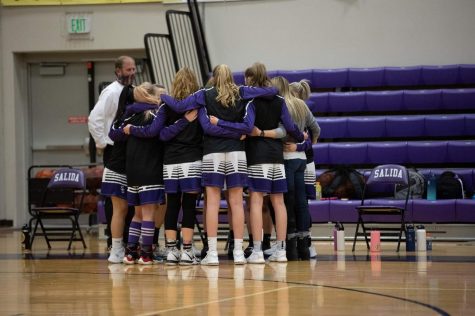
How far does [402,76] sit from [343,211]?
285cm

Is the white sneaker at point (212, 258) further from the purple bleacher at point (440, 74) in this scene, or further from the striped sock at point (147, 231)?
the purple bleacher at point (440, 74)

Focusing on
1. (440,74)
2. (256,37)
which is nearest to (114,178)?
(440,74)

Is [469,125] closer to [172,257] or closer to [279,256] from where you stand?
[279,256]

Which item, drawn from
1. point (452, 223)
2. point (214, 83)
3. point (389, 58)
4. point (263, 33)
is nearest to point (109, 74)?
point (263, 33)

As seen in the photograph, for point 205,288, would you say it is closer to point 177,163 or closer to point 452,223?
point 177,163

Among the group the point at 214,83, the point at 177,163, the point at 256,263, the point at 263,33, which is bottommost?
the point at 256,263

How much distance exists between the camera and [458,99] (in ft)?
42.3

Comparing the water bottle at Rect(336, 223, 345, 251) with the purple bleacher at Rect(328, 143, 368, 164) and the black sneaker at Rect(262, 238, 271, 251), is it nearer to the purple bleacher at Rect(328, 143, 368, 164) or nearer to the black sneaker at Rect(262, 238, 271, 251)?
the black sneaker at Rect(262, 238, 271, 251)

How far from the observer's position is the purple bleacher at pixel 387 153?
1248 cm

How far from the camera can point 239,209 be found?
8023mm

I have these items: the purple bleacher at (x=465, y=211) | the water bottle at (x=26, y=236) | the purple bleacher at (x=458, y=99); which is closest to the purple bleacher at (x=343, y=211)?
the purple bleacher at (x=465, y=211)

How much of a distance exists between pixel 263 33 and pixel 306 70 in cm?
118

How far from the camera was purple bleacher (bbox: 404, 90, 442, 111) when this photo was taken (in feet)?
42.6

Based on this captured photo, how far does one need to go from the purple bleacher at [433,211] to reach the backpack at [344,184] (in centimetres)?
84
